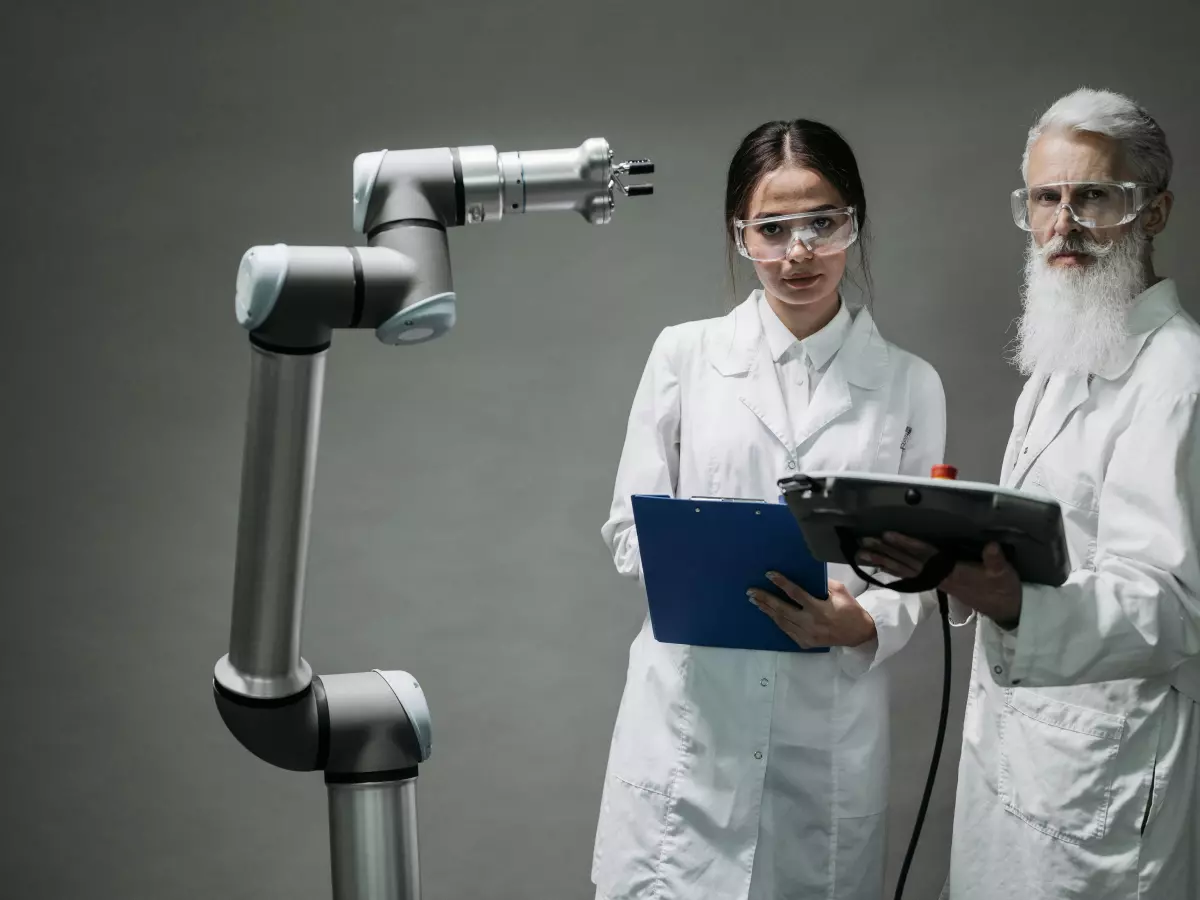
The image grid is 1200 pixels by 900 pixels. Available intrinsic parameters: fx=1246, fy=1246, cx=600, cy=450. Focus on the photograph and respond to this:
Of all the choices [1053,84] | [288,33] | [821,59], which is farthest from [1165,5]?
[288,33]

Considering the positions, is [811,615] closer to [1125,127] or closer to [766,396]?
[766,396]

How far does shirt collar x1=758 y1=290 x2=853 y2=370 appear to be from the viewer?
6.81 ft

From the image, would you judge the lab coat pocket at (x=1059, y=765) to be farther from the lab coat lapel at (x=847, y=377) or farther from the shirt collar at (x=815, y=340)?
the shirt collar at (x=815, y=340)

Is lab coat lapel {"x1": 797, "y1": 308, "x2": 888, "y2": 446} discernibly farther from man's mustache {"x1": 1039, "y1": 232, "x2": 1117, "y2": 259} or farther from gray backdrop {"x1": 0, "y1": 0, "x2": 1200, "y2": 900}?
gray backdrop {"x1": 0, "y1": 0, "x2": 1200, "y2": 900}

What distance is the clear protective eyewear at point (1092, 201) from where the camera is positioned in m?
1.83

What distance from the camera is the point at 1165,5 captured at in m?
2.55

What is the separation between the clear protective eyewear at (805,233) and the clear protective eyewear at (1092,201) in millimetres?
287

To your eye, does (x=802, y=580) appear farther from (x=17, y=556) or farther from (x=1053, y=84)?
(x=17, y=556)

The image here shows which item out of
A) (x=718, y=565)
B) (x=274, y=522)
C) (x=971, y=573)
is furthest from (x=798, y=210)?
(x=274, y=522)

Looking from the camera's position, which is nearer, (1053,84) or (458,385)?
(1053,84)

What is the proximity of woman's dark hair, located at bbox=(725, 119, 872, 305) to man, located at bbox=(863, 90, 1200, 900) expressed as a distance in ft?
0.90

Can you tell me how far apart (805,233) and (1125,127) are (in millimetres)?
490

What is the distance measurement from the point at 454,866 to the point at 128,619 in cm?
92

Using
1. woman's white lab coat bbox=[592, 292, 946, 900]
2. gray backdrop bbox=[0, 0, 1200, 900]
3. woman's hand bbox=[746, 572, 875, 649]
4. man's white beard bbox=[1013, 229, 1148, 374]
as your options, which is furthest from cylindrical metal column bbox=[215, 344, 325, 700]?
gray backdrop bbox=[0, 0, 1200, 900]
